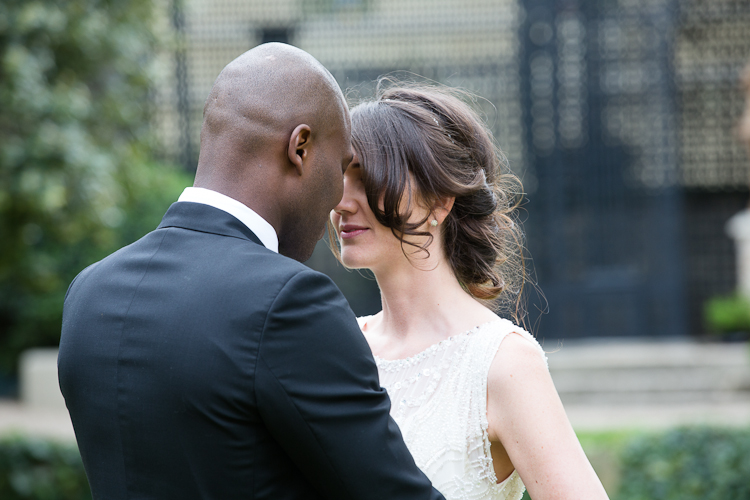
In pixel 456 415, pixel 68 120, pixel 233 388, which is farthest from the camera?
pixel 68 120

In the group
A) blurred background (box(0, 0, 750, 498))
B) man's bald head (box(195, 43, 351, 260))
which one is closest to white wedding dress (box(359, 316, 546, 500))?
man's bald head (box(195, 43, 351, 260))

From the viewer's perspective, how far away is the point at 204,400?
133 cm

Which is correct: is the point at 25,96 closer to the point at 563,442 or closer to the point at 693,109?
the point at 563,442

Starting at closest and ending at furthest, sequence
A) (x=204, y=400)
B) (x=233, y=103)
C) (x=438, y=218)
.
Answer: (x=204, y=400) < (x=233, y=103) < (x=438, y=218)

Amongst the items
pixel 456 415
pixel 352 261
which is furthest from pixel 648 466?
pixel 352 261

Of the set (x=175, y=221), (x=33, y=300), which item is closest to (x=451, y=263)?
(x=175, y=221)

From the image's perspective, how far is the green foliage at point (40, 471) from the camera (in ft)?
17.1

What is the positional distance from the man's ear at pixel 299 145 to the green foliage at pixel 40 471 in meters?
4.41

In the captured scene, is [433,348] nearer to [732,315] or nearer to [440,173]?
[440,173]

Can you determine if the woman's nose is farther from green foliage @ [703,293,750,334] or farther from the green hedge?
green foliage @ [703,293,750,334]

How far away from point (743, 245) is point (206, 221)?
9752 mm

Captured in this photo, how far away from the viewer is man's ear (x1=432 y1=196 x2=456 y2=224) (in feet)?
7.10

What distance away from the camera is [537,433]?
5.92 ft

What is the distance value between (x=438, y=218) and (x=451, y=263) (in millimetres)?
171
